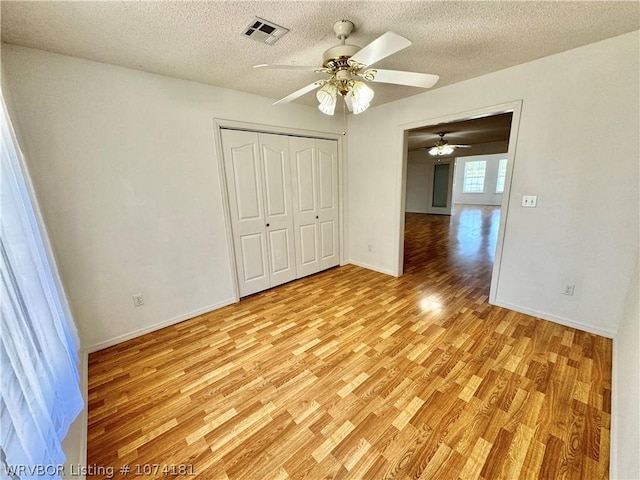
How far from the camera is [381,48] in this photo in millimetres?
1307

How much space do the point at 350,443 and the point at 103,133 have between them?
2863 mm

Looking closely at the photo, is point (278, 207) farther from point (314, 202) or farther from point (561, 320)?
point (561, 320)

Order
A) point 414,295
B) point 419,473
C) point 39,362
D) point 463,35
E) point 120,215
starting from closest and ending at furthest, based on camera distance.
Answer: point 39,362 → point 419,473 → point 463,35 → point 120,215 → point 414,295

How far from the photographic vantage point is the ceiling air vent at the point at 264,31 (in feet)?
5.20

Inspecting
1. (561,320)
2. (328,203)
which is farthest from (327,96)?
(561,320)

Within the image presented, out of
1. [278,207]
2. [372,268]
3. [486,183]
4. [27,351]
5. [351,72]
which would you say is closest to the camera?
[27,351]

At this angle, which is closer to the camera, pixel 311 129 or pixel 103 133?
pixel 103 133

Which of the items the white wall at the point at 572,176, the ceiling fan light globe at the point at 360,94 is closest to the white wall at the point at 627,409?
the white wall at the point at 572,176

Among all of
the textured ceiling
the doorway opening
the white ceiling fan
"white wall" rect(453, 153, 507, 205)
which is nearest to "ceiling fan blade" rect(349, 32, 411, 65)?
the white ceiling fan

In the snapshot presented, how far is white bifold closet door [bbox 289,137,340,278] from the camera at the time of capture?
340cm

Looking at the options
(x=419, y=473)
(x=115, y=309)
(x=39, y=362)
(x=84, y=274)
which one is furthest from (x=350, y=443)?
(x=84, y=274)

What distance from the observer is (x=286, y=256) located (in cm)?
349

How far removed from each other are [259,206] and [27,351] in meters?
2.36

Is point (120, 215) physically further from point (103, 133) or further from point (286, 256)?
point (286, 256)
